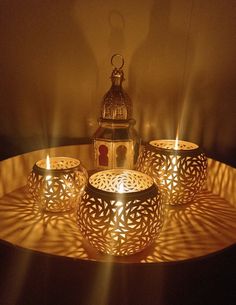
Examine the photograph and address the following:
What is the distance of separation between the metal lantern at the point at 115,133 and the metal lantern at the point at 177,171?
0.10 meters

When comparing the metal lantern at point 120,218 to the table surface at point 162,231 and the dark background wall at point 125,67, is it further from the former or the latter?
the dark background wall at point 125,67

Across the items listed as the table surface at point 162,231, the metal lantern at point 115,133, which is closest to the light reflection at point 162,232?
the table surface at point 162,231

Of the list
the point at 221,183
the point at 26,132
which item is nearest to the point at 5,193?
the point at 26,132

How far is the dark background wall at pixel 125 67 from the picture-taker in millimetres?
818

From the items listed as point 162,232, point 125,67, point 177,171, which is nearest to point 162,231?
point 162,232

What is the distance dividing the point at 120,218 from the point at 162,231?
15 centimetres

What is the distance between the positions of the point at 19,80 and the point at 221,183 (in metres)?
0.57

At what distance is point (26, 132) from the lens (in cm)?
91

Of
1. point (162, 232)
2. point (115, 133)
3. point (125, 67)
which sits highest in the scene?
point (125, 67)

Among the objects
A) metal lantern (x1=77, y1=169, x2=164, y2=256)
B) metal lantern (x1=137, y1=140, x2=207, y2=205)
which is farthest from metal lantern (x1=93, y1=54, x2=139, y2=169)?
metal lantern (x1=77, y1=169, x2=164, y2=256)

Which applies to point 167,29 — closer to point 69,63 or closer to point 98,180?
point 69,63

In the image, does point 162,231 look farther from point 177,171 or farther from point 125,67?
point 125,67

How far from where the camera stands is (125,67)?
0.86 m

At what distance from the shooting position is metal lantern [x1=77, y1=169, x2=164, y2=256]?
461 mm
